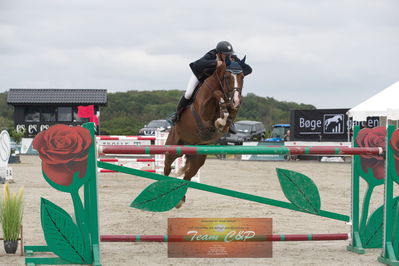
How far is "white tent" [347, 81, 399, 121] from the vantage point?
1358 cm

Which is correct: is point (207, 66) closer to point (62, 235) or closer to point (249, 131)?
point (62, 235)

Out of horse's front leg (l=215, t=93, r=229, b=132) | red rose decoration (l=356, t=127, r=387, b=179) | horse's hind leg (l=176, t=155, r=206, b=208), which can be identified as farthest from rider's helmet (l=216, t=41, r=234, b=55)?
red rose decoration (l=356, t=127, r=387, b=179)

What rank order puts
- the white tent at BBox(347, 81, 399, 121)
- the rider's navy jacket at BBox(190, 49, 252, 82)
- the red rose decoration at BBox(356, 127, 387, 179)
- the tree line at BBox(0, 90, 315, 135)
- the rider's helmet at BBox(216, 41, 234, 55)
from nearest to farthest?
the red rose decoration at BBox(356, 127, 387, 179), the rider's helmet at BBox(216, 41, 234, 55), the rider's navy jacket at BBox(190, 49, 252, 82), the white tent at BBox(347, 81, 399, 121), the tree line at BBox(0, 90, 315, 135)

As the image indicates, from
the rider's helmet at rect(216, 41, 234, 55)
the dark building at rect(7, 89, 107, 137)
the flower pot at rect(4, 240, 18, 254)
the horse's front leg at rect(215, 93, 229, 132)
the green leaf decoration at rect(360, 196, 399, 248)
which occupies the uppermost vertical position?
the dark building at rect(7, 89, 107, 137)

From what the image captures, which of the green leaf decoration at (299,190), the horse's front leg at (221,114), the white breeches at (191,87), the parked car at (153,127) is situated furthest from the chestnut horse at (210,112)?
the parked car at (153,127)

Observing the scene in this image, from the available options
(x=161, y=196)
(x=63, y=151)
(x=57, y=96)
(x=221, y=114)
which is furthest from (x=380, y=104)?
(x=57, y=96)

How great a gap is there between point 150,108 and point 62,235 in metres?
45.9

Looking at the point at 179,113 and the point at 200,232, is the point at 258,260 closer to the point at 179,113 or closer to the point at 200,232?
the point at 200,232

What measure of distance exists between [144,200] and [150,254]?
0.66 m

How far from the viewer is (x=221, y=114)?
4852 millimetres

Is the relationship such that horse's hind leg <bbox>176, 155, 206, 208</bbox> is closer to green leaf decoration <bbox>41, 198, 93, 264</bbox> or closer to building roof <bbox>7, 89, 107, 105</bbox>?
green leaf decoration <bbox>41, 198, 93, 264</bbox>

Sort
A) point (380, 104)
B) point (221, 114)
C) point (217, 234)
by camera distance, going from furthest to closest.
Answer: point (380, 104) → point (221, 114) → point (217, 234)

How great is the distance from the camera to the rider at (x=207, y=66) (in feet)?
16.8

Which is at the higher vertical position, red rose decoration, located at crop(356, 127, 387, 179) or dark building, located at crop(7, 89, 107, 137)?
dark building, located at crop(7, 89, 107, 137)
